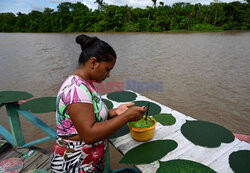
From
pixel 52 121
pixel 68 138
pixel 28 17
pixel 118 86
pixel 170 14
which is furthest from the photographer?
pixel 28 17

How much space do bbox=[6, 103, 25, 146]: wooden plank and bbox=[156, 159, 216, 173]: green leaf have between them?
166 cm

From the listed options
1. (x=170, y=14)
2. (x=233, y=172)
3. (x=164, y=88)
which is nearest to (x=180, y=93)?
(x=164, y=88)

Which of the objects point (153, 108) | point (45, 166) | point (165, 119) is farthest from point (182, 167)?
point (45, 166)

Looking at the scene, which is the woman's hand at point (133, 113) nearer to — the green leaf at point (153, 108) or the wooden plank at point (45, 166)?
the green leaf at point (153, 108)

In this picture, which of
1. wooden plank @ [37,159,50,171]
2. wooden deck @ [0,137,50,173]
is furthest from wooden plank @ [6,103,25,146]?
wooden plank @ [37,159,50,171]

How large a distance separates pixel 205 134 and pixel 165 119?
34cm

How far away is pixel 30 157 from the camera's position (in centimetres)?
182

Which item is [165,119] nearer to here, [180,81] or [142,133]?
[142,133]

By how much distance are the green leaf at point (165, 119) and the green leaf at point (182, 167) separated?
44 cm

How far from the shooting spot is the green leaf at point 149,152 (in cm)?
100

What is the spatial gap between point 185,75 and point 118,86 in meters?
2.53

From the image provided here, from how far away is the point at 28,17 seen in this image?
2032 inches

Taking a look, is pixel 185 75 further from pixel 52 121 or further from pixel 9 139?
pixel 9 139

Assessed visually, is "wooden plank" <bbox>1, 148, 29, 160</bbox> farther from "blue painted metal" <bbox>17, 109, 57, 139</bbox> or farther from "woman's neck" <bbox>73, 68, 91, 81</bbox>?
"woman's neck" <bbox>73, 68, 91, 81</bbox>
